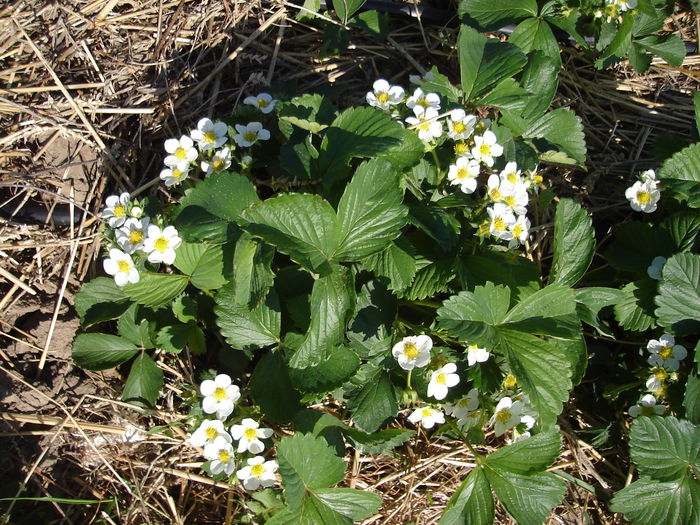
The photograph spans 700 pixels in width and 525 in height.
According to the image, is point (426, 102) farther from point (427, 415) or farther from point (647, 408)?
point (647, 408)

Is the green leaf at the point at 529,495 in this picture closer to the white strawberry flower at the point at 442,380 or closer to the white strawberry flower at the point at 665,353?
the white strawberry flower at the point at 442,380

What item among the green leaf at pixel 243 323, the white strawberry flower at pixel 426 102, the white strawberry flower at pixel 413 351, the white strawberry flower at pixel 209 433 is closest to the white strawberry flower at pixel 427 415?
the white strawberry flower at pixel 413 351

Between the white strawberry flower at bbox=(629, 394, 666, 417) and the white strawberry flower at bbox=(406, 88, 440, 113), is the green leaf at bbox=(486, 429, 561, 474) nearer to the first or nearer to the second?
the white strawberry flower at bbox=(629, 394, 666, 417)

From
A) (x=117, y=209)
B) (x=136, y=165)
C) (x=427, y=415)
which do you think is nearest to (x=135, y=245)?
(x=117, y=209)

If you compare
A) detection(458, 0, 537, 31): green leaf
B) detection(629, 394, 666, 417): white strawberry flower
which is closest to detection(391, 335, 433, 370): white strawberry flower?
detection(629, 394, 666, 417): white strawberry flower

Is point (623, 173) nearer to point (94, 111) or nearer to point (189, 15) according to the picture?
point (189, 15)

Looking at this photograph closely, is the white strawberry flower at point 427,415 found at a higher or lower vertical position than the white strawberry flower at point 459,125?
lower
